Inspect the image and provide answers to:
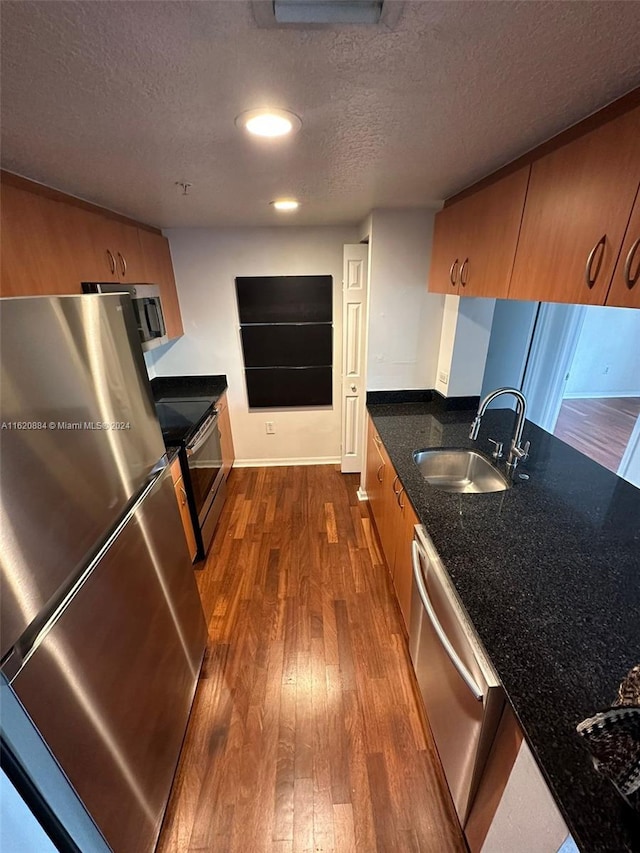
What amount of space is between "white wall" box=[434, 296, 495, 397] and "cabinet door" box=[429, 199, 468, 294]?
218 millimetres

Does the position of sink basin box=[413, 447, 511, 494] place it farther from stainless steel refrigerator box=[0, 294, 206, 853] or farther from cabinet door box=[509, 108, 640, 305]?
stainless steel refrigerator box=[0, 294, 206, 853]

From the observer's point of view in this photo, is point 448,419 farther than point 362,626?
Yes

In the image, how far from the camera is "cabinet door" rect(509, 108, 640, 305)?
2.75 ft

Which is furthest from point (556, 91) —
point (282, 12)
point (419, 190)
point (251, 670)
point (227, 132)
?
point (251, 670)

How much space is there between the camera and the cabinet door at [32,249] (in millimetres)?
1158

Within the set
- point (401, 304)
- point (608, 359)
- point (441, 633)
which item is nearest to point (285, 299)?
point (401, 304)

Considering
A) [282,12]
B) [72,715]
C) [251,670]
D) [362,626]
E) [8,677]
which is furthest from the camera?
[362,626]

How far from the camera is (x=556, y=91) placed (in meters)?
0.81

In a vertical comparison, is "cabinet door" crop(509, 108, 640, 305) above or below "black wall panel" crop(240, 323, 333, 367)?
above

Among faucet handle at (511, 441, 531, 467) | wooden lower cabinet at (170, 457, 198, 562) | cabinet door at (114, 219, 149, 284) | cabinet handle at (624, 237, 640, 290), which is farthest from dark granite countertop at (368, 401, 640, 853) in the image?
cabinet door at (114, 219, 149, 284)

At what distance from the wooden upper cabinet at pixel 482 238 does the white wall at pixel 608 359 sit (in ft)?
12.8

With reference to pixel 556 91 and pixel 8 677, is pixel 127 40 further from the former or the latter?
pixel 8 677

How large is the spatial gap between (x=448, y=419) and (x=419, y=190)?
1.32m

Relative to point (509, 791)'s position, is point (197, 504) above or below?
below
